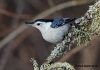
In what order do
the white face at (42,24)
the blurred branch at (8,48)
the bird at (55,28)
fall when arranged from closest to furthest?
the bird at (55,28), the white face at (42,24), the blurred branch at (8,48)

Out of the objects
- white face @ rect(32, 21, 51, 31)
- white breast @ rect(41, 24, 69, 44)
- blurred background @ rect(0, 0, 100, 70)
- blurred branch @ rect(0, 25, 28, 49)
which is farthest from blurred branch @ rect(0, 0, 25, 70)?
white breast @ rect(41, 24, 69, 44)

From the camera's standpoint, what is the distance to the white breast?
1499 millimetres

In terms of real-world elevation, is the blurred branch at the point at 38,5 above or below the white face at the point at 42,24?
above

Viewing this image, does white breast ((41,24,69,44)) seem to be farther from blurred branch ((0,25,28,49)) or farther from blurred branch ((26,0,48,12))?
blurred branch ((26,0,48,12))

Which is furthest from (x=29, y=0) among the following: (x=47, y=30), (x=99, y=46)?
(x=47, y=30)

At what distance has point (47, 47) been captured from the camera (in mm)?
3631

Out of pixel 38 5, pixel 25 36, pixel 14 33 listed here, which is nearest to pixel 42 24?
pixel 14 33

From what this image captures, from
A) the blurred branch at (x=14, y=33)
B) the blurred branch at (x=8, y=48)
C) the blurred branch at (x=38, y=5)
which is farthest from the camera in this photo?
the blurred branch at (x=38, y=5)

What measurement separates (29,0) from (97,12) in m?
2.44

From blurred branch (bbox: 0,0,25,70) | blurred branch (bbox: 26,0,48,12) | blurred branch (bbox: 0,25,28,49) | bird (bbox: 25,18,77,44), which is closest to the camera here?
bird (bbox: 25,18,77,44)

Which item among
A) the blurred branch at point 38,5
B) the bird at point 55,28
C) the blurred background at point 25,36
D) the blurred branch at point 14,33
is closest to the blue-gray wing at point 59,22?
the bird at point 55,28

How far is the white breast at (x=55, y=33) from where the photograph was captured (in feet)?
4.92

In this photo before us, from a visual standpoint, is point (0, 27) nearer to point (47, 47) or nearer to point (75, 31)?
point (47, 47)

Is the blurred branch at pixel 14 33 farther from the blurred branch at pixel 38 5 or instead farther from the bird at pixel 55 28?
the bird at pixel 55 28
